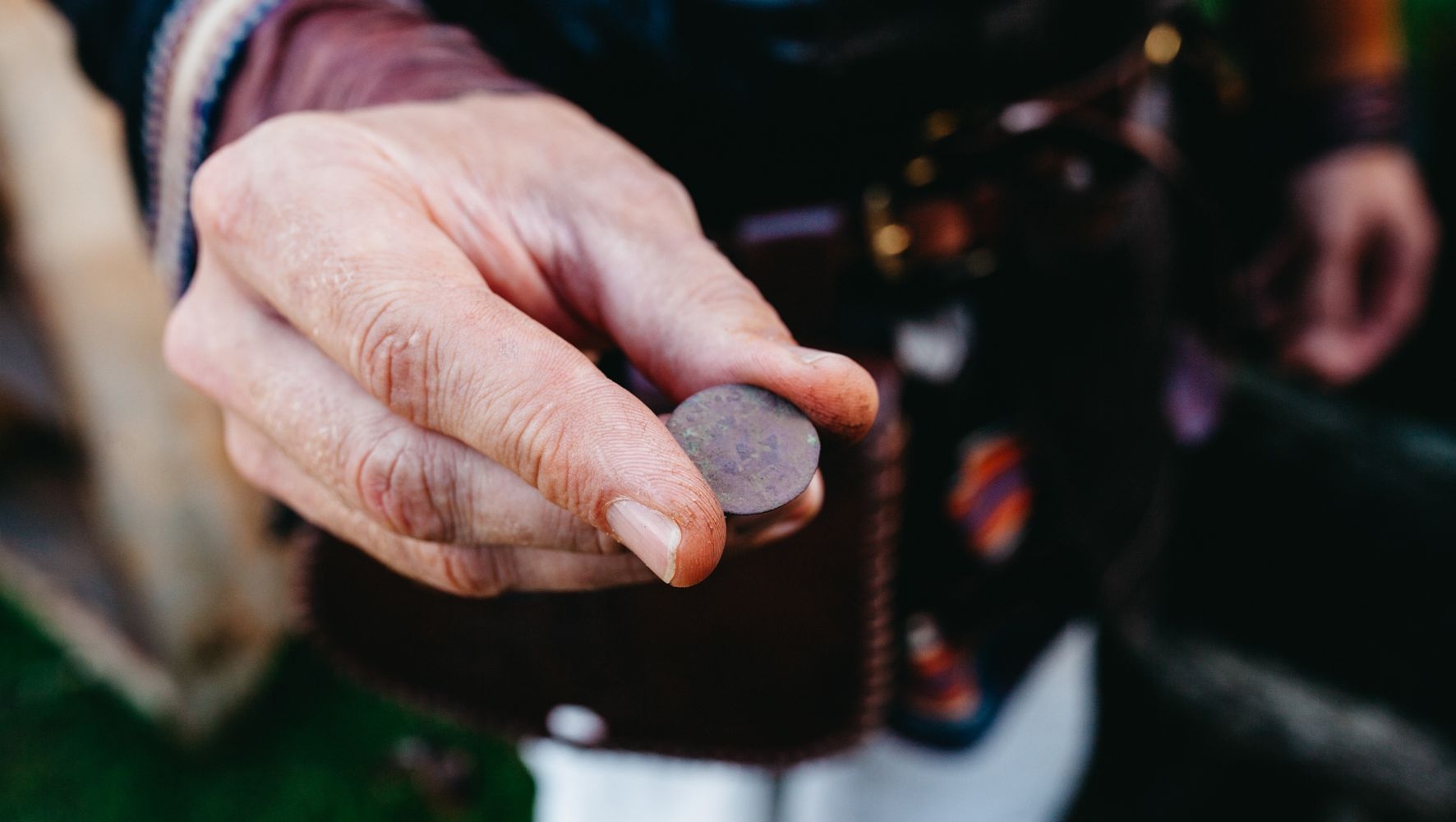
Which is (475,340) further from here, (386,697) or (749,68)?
(386,697)

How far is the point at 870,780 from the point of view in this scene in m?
1.18

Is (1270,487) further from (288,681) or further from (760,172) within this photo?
(288,681)

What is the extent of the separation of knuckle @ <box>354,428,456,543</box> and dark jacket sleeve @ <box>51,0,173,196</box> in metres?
0.46

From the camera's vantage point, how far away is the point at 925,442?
0.98 metres

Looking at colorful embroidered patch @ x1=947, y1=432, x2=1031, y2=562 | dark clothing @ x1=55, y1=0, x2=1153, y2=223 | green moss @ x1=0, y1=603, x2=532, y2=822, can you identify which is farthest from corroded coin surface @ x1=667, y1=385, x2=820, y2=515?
green moss @ x1=0, y1=603, x2=532, y2=822

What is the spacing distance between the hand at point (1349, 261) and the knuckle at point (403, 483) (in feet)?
4.23

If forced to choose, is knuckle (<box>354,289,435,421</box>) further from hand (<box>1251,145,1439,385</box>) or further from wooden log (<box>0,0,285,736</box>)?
hand (<box>1251,145,1439,385</box>)

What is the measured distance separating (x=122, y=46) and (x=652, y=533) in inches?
26.0

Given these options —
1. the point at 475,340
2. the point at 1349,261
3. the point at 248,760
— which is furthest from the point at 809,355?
the point at 248,760

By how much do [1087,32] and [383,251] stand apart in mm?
799

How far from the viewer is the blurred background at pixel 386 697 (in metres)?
1.59

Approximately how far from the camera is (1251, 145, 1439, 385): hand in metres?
1.30

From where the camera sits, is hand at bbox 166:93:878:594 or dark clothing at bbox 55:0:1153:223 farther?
dark clothing at bbox 55:0:1153:223

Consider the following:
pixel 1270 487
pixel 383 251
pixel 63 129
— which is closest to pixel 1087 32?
pixel 383 251
